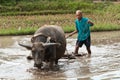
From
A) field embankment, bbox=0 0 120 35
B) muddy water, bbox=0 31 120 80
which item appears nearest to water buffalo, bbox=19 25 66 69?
muddy water, bbox=0 31 120 80

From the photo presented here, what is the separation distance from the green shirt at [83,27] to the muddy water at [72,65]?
2.09 ft

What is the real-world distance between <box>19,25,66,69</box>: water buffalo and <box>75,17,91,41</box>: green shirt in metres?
1.39

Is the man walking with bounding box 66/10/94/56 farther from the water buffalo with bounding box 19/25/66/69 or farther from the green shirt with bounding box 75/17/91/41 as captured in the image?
the water buffalo with bounding box 19/25/66/69

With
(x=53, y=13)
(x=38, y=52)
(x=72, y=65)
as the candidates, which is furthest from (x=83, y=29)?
(x=53, y=13)

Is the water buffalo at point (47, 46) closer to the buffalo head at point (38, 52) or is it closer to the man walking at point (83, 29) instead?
the buffalo head at point (38, 52)

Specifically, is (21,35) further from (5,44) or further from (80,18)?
(80,18)

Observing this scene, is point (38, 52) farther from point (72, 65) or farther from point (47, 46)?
point (72, 65)

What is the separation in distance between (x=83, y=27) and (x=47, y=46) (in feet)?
8.48

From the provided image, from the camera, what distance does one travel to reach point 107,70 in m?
8.28

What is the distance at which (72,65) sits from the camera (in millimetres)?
9203

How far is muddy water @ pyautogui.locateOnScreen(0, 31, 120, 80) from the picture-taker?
7.84 m

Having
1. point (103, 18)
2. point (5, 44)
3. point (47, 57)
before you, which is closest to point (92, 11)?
point (103, 18)

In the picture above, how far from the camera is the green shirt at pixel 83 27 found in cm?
1030

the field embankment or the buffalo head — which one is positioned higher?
the buffalo head
